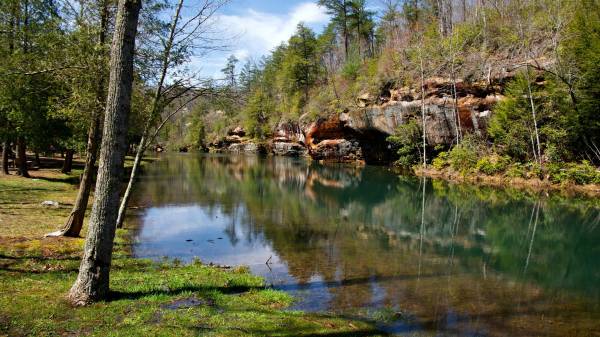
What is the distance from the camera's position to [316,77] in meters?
81.2

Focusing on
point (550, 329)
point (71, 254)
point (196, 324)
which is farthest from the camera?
point (71, 254)

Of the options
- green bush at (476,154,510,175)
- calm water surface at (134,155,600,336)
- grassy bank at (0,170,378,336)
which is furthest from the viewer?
green bush at (476,154,510,175)

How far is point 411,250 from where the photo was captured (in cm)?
1580

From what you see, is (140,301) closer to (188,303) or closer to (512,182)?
(188,303)

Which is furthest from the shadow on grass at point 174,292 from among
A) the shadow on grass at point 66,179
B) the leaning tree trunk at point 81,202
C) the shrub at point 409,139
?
the shrub at point 409,139

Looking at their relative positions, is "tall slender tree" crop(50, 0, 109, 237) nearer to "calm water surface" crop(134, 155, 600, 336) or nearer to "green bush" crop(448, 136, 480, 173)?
"calm water surface" crop(134, 155, 600, 336)

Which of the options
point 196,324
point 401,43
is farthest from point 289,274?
point 401,43

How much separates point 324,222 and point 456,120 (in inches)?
1206

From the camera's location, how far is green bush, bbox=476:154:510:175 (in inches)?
1522

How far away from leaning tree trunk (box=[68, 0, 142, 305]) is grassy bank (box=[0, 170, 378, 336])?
47 cm

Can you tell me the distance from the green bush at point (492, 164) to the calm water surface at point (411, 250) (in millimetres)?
8377

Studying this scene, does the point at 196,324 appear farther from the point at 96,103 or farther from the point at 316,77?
the point at 316,77

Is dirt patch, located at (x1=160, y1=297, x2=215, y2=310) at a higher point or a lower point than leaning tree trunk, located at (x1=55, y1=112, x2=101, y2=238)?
lower

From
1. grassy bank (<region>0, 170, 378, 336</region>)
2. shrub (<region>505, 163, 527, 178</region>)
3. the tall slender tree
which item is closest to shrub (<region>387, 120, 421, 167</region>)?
shrub (<region>505, 163, 527, 178</region>)
